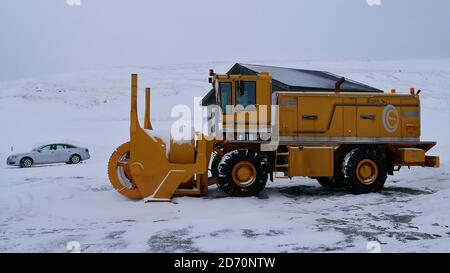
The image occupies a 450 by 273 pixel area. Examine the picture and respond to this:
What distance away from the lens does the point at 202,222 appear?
7082mm

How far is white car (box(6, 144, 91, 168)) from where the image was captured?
64.6ft

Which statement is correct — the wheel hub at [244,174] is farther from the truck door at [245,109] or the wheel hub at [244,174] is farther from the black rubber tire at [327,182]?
the black rubber tire at [327,182]

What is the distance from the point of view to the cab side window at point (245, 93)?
32.9ft

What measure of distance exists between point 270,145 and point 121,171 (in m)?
3.76

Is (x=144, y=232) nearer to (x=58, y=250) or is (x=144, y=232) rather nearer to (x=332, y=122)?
(x=58, y=250)

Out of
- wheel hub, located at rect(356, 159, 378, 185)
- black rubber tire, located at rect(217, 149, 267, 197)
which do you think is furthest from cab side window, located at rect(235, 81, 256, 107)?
wheel hub, located at rect(356, 159, 378, 185)

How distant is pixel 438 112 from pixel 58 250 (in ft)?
116

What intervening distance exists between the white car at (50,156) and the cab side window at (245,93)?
13.7 metres

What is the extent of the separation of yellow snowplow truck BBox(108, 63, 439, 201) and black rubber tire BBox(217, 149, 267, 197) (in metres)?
0.02

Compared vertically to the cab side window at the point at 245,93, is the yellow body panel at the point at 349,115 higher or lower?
lower

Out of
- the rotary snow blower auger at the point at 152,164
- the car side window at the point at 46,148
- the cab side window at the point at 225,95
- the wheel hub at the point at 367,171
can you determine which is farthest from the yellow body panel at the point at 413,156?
the car side window at the point at 46,148

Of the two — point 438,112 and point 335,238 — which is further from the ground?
point 438,112
